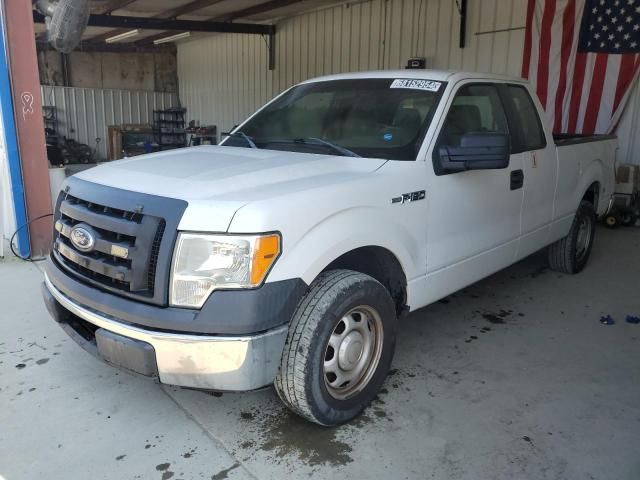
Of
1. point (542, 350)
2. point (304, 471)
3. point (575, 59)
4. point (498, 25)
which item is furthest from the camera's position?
point (498, 25)

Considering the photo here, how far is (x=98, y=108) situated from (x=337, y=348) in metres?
19.7

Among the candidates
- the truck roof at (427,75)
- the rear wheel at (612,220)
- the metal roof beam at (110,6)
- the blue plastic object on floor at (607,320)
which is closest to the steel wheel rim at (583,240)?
the blue plastic object on floor at (607,320)

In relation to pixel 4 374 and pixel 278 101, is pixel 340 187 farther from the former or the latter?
pixel 4 374

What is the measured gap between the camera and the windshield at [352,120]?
3307mm

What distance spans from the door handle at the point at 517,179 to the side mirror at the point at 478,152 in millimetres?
821

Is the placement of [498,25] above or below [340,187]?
above

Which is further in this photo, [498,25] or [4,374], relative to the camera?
[498,25]

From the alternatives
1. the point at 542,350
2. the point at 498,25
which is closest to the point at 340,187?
the point at 542,350

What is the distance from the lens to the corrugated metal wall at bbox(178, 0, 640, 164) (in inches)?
358

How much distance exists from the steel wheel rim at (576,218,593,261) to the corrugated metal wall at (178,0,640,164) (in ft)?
11.7

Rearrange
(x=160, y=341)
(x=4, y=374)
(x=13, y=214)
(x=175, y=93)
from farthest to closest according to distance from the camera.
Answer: (x=175, y=93) → (x=13, y=214) → (x=4, y=374) → (x=160, y=341)

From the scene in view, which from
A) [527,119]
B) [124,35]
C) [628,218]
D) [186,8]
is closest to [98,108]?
[124,35]

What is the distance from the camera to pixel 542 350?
150 inches

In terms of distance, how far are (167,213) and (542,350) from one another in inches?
108
